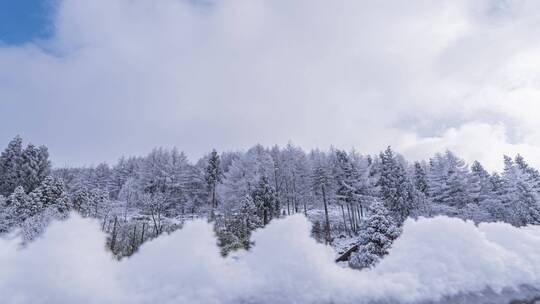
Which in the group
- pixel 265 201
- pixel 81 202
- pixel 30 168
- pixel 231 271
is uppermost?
pixel 30 168

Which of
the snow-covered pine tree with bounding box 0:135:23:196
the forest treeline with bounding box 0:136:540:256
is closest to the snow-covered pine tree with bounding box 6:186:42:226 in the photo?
the forest treeline with bounding box 0:136:540:256

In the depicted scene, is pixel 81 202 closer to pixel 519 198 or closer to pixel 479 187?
pixel 479 187

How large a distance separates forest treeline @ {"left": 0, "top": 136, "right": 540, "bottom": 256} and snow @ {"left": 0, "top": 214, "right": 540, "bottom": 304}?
27.2 m

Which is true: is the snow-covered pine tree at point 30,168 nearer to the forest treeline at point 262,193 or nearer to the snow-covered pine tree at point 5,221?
the forest treeline at point 262,193

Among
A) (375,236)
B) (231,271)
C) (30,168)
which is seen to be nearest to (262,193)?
(375,236)

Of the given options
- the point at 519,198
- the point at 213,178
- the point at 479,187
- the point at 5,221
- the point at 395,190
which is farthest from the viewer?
the point at 213,178

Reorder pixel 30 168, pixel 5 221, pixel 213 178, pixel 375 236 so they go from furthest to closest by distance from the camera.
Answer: pixel 213 178
pixel 30 168
pixel 5 221
pixel 375 236

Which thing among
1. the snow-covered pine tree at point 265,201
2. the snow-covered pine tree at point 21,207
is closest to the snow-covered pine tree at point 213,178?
the snow-covered pine tree at point 265,201

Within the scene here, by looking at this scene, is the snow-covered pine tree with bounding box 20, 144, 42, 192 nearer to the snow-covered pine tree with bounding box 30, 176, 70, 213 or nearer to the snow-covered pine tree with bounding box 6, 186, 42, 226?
the snow-covered pine tree with bounding box 30, 176, 70, 213

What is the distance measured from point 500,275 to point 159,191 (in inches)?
2469

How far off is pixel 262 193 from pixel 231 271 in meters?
42.4

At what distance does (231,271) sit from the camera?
7.94 feet

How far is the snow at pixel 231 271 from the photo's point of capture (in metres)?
1.98

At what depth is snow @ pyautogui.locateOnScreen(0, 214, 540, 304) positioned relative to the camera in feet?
6.51
